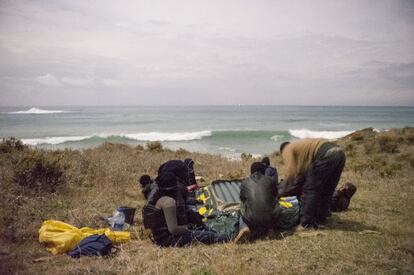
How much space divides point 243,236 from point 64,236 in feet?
9.09

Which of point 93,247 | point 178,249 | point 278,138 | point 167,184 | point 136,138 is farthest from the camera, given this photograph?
point 136,138

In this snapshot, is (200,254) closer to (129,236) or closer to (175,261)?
(175,261)

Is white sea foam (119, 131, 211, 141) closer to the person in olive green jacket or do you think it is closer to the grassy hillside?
the grassy hillside

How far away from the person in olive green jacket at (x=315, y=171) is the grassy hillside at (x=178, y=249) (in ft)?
1.13

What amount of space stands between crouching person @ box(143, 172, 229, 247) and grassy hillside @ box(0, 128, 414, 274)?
0.21 m

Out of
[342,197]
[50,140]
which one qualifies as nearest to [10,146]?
[342,197]

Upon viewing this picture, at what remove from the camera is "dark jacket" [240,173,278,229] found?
503 centimetres

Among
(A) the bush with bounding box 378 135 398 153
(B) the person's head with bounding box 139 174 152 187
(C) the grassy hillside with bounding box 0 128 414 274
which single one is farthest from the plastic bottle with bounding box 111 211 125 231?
(A) the bush with bounding box 378 135 398 153

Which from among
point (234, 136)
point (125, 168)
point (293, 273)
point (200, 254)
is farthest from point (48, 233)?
point (234, 136)

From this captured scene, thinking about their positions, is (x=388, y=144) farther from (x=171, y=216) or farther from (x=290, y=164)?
(x=171, y=216)

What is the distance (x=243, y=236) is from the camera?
4938mm

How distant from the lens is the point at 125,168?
32.1 ft

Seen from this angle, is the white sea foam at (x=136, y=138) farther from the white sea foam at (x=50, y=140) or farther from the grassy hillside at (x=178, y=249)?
the grassy hillside at (x=178, y=249)

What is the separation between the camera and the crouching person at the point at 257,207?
5023mm
